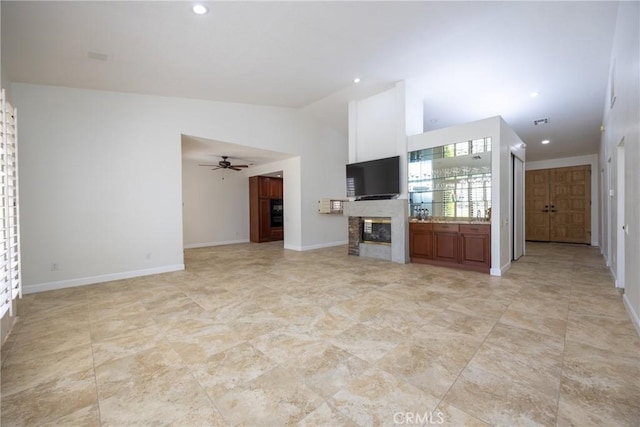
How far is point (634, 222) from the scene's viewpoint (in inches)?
111

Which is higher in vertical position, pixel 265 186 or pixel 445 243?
pixel 265 186

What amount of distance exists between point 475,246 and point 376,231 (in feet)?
7.12

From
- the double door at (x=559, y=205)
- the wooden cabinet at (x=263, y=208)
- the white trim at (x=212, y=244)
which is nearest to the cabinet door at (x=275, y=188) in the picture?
the wooden cabinet at (x=263, y=208)

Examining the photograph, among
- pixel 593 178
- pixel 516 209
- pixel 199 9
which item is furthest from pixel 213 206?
pixel 593 178

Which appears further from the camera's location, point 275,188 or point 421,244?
point 275,188

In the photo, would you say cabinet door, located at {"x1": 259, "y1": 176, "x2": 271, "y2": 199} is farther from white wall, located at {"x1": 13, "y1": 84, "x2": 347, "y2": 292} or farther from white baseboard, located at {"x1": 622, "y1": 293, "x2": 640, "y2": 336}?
white baseboard, located at {"x1": 622, "y1": 293, "x2": 640, "y2": 336}

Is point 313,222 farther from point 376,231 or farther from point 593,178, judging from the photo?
point 593,178

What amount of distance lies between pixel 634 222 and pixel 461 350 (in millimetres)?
2327

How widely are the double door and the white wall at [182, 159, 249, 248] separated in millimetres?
10476

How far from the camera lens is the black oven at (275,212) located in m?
10.4

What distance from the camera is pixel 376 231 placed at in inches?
261

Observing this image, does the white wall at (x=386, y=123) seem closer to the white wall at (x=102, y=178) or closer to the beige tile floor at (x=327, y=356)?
the white wall at (x=102, y=178)

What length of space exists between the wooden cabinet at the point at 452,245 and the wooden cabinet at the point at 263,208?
19.1 ft

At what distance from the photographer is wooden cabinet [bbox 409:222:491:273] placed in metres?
4.99
